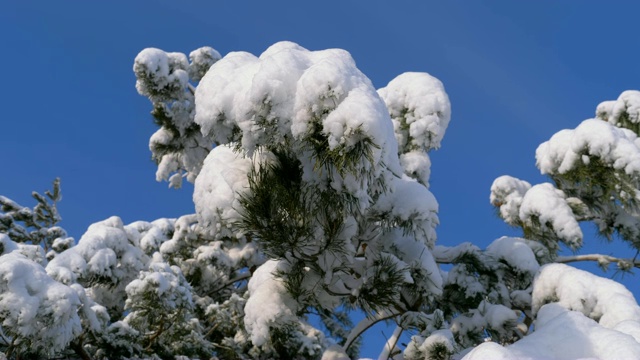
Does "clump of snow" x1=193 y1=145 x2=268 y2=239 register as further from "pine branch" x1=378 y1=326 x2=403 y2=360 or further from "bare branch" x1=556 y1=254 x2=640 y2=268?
"bare branch" x1=556 y1=254 x2=640 y2=268

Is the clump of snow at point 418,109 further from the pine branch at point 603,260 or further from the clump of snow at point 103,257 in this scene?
the clump of snow at point 103,257

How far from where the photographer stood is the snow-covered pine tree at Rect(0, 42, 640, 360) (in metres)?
2.83

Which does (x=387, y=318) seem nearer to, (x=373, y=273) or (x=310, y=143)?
(x=373, y=273)

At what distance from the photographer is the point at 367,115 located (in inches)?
106

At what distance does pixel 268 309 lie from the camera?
3783 millimetres

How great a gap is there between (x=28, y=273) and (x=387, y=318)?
2.58m

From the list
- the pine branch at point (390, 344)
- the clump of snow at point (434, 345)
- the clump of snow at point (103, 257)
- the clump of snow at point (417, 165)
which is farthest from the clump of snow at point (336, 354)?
the clump of snow at point (103, 257)

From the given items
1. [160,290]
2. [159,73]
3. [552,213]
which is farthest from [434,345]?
[159,73]

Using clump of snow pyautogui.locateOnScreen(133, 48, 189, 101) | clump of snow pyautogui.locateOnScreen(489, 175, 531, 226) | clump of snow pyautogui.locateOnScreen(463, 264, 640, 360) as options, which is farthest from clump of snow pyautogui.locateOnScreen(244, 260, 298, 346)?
clump of snow pyautogui.locateOnScreen(133, 48, 189, 101)

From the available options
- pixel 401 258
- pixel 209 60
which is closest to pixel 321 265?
pixel 401 258

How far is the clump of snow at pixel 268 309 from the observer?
12.4 feet

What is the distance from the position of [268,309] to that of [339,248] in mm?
659

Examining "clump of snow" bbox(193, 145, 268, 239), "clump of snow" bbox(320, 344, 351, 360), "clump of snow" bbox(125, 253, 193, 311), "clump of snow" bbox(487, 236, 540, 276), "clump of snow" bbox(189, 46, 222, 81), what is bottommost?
"clump of snow" bbox(320, 344, 351, 360)

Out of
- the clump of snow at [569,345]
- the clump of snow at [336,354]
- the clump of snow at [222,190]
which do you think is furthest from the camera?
the clump of snow at [336,354]
